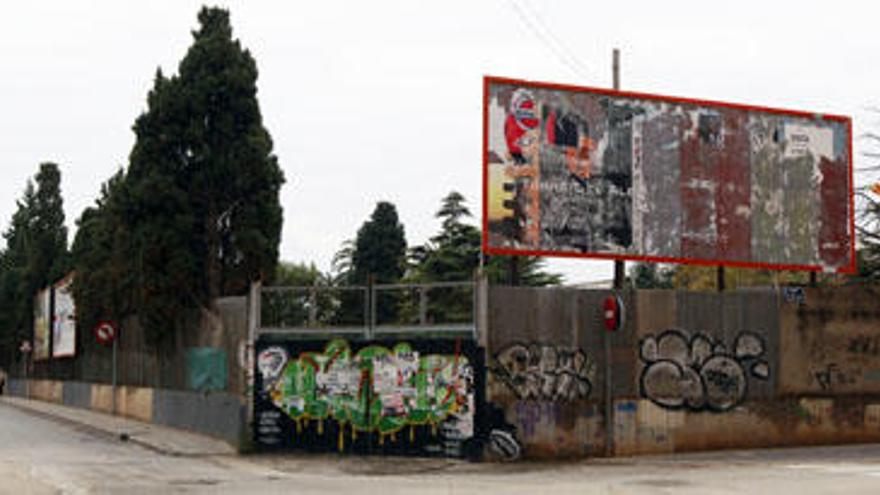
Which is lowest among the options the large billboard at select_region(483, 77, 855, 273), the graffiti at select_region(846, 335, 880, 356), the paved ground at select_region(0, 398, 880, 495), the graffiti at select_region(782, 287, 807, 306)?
the paved ground at select_region(0, 398, 880, 495)

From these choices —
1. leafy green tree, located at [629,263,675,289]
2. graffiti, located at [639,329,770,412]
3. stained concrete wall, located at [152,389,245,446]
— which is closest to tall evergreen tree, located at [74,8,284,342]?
stained concrete wall, located at [152,389,245,446]

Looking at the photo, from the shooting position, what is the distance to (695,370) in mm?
21219

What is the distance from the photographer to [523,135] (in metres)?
21.1

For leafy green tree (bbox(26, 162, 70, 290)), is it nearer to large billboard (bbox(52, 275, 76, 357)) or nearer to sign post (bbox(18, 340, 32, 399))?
sign post (bbox(18, 340, 32, 399))

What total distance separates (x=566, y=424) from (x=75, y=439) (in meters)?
11.6

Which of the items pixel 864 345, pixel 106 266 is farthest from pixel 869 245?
pixel 106 266

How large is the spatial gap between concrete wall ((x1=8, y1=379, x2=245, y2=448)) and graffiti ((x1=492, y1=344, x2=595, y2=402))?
560cm

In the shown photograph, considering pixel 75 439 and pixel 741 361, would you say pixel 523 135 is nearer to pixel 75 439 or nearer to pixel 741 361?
pixel 741 361

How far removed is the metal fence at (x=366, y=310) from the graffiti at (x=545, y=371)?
990 millimetres

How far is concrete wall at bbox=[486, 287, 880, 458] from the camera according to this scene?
65.4 feet

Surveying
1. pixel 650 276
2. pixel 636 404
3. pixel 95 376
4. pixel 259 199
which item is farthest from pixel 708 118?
pixel 650 276

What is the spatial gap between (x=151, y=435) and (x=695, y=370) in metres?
12.7

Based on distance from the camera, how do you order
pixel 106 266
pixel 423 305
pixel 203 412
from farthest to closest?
pixel 106 266
pixel 203 412
pixel 423 305

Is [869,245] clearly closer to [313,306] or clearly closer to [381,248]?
[313,306]
